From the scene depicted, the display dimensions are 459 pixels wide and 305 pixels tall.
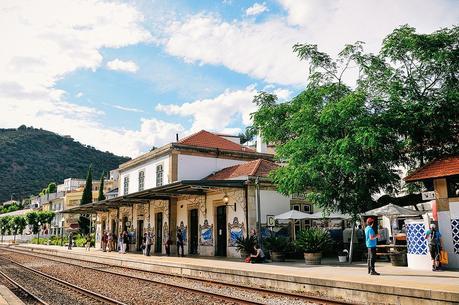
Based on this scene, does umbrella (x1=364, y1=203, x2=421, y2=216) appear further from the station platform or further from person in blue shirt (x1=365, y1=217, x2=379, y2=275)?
person in blue shirt (x1=365, y1=217, x2=379, y2=275)

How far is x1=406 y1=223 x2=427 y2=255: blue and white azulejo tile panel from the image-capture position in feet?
42.0

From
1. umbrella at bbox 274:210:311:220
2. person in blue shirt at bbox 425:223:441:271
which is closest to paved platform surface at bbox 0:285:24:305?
person in blue shirt at bbox 425:223:441:271

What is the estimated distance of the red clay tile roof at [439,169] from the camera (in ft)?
41.9

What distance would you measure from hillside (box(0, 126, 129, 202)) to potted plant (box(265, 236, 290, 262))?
334 ft

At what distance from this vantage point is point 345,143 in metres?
14.4

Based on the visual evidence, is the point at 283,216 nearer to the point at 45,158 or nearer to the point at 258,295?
the point at 258,295

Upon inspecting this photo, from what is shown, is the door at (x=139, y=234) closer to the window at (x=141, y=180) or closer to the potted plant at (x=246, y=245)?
the window at (x=141, y=180)

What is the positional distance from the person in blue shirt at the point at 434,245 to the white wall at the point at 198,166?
16616mm

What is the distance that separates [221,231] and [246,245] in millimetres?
3387

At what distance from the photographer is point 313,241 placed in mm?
16141

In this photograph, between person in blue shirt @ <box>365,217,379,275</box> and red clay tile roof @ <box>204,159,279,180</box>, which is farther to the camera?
red clay tile roof @ <box>204,159,279,180</box>

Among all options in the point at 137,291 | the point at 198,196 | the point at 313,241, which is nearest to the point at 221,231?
the point at 198,196

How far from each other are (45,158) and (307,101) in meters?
117

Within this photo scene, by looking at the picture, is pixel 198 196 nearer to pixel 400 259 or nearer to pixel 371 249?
pixel 400 259
